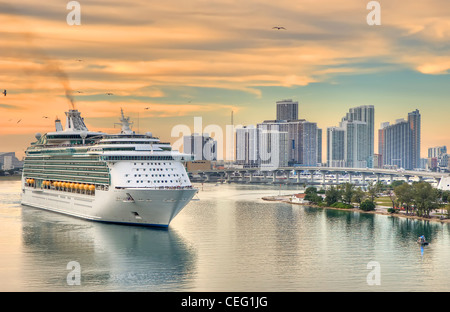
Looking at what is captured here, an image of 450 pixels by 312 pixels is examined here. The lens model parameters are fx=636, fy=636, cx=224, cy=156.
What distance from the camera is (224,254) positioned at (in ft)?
106

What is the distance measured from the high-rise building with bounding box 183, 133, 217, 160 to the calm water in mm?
129137

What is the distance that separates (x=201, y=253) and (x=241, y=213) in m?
20.6

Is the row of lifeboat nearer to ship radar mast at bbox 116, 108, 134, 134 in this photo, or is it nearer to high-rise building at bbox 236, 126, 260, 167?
ship radar mast at bbox 116, 108, 134, 134

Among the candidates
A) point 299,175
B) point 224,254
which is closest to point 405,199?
point 224,254

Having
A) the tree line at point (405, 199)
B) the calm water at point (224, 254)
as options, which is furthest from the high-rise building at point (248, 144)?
the calm water at point (224, 254)

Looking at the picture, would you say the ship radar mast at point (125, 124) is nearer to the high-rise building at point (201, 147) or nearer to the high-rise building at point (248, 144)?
the high-rise building at point (201, 147)

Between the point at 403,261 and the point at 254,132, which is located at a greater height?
the point at 254,132

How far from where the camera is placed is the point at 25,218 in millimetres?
47469

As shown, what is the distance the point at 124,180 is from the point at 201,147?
141m

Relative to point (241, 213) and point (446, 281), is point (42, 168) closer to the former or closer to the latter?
point (241, 213)

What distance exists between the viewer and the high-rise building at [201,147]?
179 meters

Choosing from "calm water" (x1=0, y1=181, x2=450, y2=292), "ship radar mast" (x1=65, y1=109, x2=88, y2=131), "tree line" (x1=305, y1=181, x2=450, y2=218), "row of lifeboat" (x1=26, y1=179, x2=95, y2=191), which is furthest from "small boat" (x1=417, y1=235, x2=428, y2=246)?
"ship radar mast" (x1=65, y1=109, x2=88, y2=131)
